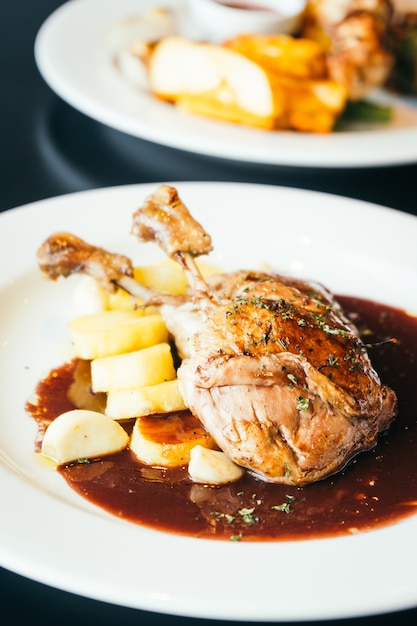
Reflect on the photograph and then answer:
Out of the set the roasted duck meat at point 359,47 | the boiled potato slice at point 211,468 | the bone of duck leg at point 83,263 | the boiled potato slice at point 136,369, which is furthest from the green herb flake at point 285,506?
the roasted duck meat at point 359,47

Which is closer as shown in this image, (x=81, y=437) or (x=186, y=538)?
(x=186, y=538)

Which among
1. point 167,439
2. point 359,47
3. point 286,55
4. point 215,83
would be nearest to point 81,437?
point 167,439

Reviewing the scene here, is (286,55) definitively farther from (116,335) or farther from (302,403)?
(302,403)

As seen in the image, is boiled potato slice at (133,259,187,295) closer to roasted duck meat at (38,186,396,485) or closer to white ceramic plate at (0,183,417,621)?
white ceramic plate at (0,183,417,621)

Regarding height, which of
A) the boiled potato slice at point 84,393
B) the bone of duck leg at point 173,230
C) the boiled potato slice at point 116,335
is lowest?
the boiled potato slice at point 84,393

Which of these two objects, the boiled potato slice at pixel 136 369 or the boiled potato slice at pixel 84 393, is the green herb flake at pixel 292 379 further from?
the boiled potato slice at pixel 84 393

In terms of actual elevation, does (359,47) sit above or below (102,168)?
above
